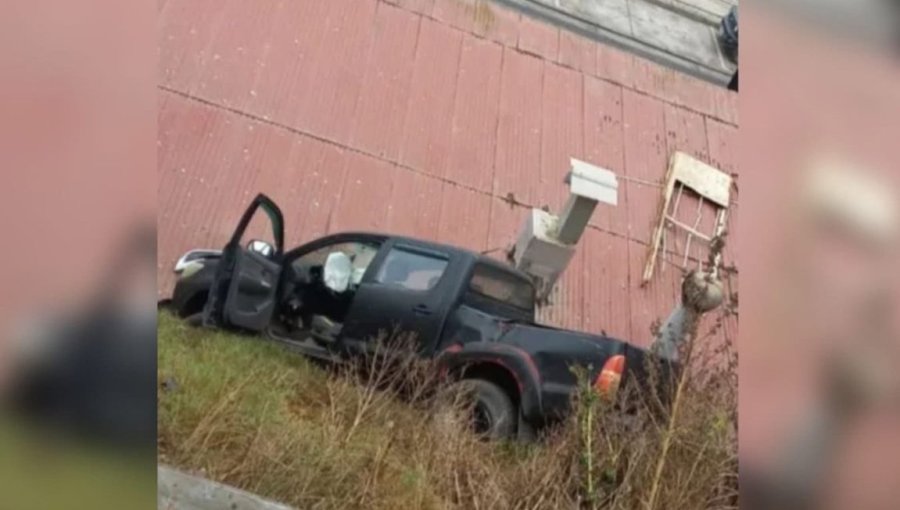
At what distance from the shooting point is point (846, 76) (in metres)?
2.59

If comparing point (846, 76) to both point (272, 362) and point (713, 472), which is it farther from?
point (272, 362)

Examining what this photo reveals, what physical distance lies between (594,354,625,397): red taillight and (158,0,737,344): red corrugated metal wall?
10 cm

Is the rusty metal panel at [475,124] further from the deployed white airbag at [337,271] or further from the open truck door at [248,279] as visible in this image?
the open truck door at [248,279]

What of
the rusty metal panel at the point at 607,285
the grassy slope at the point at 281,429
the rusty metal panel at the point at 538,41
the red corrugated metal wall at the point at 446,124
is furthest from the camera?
the rusty metal panel at the point at 538,41

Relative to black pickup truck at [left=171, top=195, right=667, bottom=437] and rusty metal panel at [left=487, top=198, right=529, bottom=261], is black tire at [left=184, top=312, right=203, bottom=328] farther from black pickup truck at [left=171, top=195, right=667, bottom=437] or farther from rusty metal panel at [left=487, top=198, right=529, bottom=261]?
rusty metal panel at [left=487, top=198, right=529, bottom=261]

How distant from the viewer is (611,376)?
11.9 ft

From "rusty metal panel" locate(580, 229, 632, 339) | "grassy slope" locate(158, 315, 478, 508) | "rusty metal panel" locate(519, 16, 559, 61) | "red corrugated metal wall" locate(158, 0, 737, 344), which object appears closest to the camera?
"grassy slope" locate(158, 315, 478, 508)

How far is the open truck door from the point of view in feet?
11.2

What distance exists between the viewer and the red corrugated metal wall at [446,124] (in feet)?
11.6

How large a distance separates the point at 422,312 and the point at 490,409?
350 mm

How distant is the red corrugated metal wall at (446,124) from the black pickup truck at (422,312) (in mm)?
65

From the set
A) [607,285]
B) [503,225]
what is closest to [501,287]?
[503,225]

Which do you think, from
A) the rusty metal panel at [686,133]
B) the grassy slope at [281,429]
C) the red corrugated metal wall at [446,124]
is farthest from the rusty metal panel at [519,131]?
the grassy slope at [281,429]

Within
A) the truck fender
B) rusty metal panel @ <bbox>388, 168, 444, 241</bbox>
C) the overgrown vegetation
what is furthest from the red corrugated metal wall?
the overgrown vegetation
